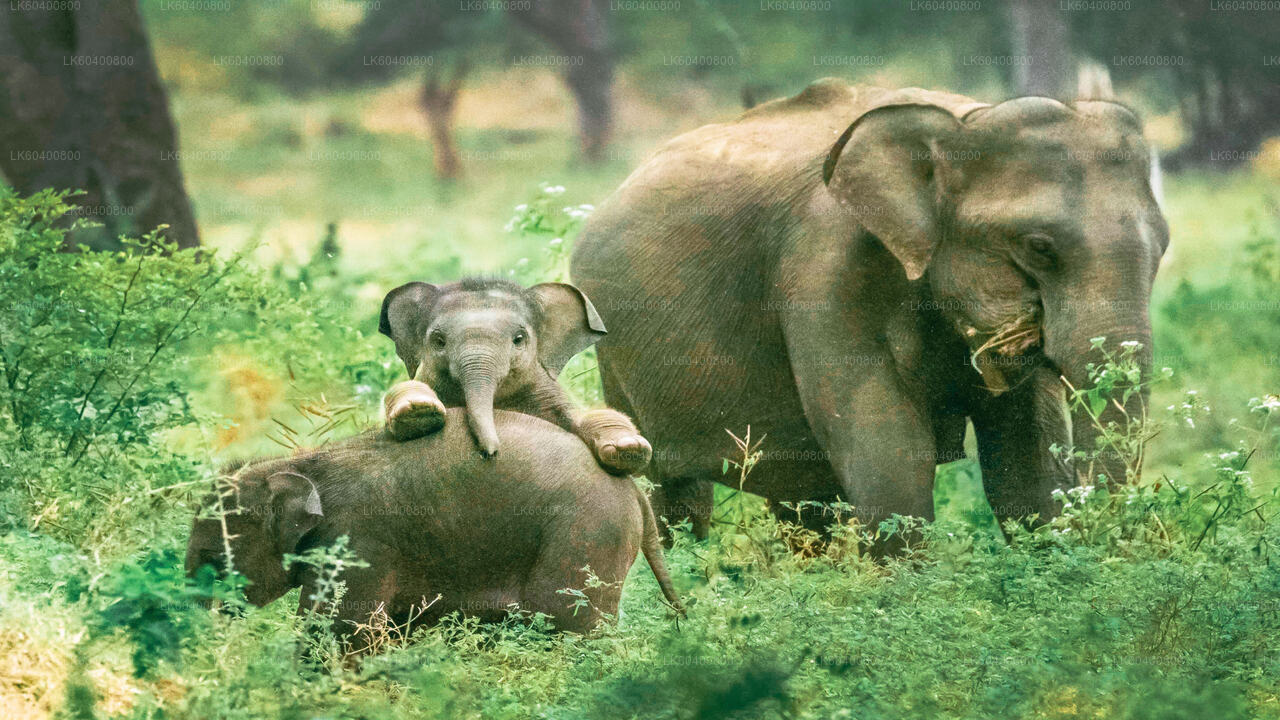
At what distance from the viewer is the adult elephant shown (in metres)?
6.83

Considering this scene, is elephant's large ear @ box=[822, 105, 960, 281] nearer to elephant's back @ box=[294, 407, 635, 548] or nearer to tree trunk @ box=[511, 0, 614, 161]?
elephant's back @ box=[294, 407, 635, 548]

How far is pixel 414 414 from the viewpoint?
6.19 meters

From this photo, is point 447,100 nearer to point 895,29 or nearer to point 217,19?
point 217,19

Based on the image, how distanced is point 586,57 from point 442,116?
326 cm

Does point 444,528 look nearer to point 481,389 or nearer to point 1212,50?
point 481,389

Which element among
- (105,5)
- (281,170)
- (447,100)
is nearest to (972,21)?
(447,100)

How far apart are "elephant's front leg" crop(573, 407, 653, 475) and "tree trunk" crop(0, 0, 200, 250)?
24.2 ft

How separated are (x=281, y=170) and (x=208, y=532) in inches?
1182

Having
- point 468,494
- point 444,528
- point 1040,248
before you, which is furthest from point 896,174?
point 444,528

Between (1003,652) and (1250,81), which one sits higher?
(1003,652)

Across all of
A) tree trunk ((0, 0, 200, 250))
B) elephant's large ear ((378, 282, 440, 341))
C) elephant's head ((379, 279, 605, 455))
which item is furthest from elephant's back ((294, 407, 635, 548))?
tree trunk ((0, 0, 200, 250))

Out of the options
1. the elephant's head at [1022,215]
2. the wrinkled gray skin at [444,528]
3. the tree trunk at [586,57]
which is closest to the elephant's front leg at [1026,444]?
the elephant's head at [1022,215]

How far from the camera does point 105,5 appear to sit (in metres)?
13.3

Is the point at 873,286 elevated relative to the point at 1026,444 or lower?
elevated
